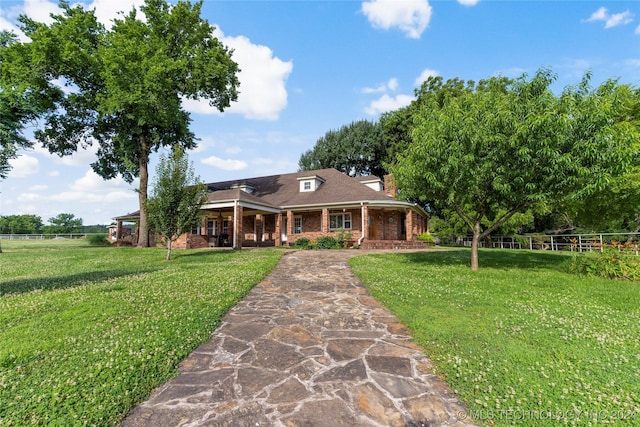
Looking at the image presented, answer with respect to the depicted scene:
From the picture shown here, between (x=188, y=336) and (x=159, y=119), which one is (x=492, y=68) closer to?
(x=188, y=336)

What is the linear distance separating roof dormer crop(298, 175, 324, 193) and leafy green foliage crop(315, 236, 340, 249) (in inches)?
223

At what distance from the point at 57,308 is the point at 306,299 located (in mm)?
4842

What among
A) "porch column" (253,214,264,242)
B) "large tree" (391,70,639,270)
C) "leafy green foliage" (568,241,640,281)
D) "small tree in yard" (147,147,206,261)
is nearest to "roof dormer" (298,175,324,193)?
"porch column" (253,214,264,242)

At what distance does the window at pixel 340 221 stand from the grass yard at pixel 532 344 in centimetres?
1438

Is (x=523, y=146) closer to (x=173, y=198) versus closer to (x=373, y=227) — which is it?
(x=173, y=198)

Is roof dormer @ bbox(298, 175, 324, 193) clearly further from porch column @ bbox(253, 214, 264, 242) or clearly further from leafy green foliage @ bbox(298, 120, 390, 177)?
leafy green foliage @ bbox(298, 120, 390, 177)

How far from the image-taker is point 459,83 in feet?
102

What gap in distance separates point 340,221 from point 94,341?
19267 mm

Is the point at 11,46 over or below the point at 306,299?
over

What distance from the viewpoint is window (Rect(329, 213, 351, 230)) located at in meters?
22.6


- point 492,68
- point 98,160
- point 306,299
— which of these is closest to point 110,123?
point 98,160

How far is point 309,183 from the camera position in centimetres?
2508

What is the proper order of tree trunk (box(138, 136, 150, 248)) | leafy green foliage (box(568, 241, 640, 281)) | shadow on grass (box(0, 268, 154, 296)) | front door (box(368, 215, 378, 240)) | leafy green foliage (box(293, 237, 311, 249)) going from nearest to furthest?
shadow on grass (box(0, 268, 154, 296)) → leafy green foliage (box(568, 241, 640, 281)) → leafy green foliage (box(293, 237, 311, 249)) → tree trunk (box(138, 136, 150, 248)) → front door (box(368, 215, 378, 240))

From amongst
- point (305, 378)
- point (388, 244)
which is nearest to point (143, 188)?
point (388, 244)
